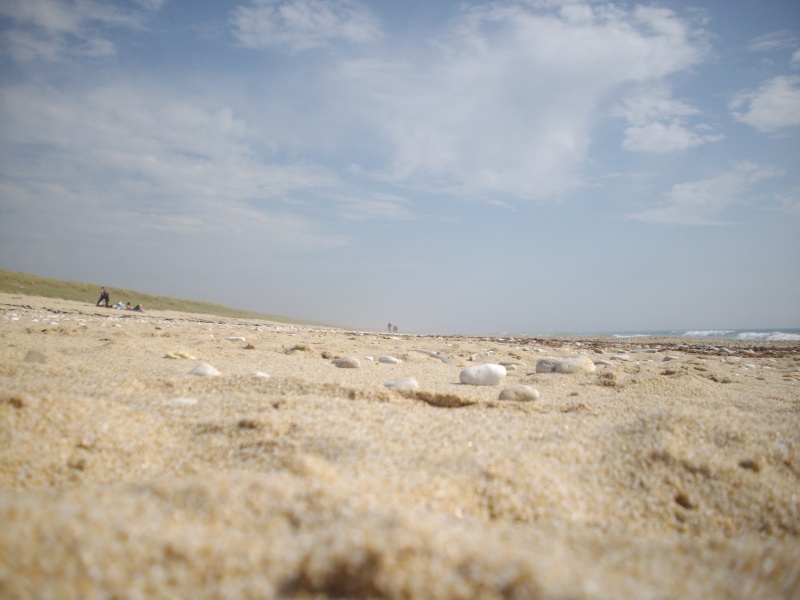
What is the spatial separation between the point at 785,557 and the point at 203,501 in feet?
5.06

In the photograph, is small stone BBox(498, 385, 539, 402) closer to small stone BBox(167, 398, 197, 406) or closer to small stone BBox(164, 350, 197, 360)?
small stone BBox(167, 398, 197, 406)

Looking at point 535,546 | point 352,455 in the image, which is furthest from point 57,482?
point 535,546

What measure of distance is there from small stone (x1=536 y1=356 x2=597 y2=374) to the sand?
1.52 meters

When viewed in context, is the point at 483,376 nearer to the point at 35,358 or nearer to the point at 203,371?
the point at 203,371

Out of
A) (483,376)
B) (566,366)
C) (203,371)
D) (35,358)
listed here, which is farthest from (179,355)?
(566,366)

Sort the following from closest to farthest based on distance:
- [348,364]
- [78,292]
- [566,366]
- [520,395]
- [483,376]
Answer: [520,395] → [483,376] → [348,364] → [566,366] → [78,292]

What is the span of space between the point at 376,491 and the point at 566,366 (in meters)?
4.04

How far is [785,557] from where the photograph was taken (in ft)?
3.77

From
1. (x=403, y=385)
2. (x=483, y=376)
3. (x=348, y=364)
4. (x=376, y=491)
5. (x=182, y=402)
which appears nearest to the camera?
(x=376, y=491)

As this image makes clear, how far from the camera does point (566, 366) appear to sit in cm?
504

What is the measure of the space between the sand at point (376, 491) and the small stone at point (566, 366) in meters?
1.52

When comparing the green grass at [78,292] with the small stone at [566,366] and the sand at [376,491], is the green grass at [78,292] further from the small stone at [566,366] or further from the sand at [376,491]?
the small stone at [566,366]

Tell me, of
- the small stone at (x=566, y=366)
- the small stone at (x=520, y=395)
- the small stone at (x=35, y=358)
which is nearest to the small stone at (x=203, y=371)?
the small stone at (x=35, y=358)

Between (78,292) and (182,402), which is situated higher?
(78,292)
